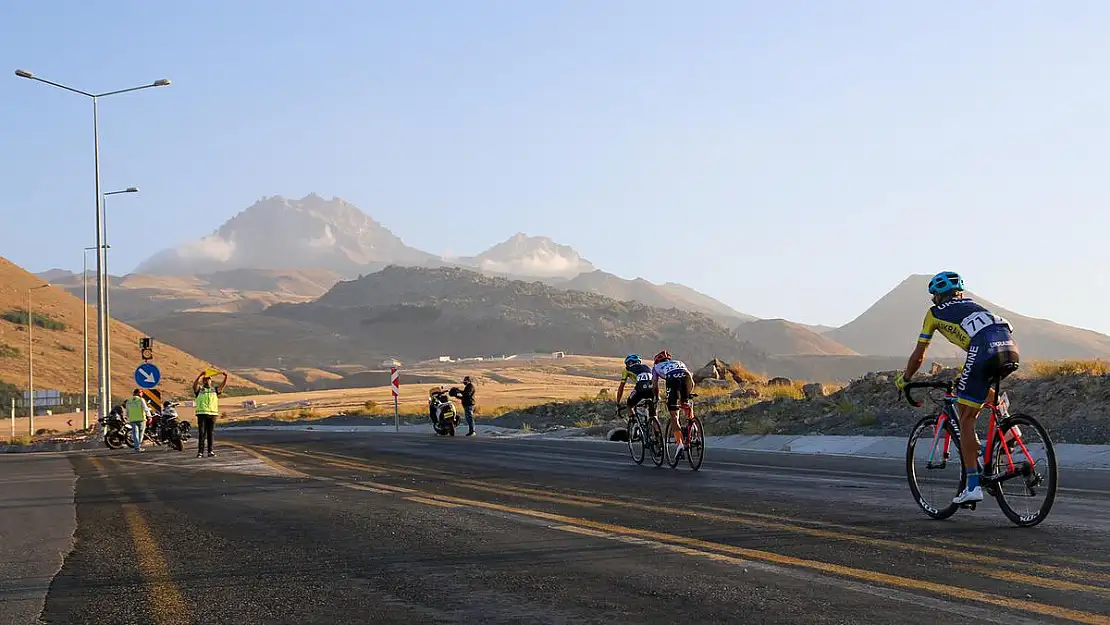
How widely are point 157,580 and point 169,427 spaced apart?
23.5 meters

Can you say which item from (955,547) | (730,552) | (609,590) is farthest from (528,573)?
(955,547)

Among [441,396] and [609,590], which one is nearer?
[609,590]

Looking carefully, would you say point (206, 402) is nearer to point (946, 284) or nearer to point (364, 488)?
point (364, 488)

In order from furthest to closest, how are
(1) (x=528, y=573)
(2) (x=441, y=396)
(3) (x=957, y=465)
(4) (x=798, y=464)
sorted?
(2) (x=441, y=396), (4) (x=798, y=464), (3) (x=957, y=465), (1) (x=528, y=573)

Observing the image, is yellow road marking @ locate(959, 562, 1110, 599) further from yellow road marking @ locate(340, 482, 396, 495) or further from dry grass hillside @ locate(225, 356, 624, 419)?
dry grass hillside @ locate(225, 356, 624, 419)

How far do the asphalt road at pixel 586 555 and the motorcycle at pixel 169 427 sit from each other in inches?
578

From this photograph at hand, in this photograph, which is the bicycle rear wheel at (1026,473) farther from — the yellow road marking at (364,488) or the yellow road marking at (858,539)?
the yellow road marking at (364,488)

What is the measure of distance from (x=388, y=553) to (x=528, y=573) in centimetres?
172

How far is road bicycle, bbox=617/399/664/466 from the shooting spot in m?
18.7

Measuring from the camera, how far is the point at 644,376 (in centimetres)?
1970

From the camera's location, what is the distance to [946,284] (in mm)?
10164

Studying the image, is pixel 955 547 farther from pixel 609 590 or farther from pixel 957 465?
pixel 609 590

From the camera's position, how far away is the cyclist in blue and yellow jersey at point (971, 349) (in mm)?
9688

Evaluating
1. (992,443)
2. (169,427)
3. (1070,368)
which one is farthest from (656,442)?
(169,427)
